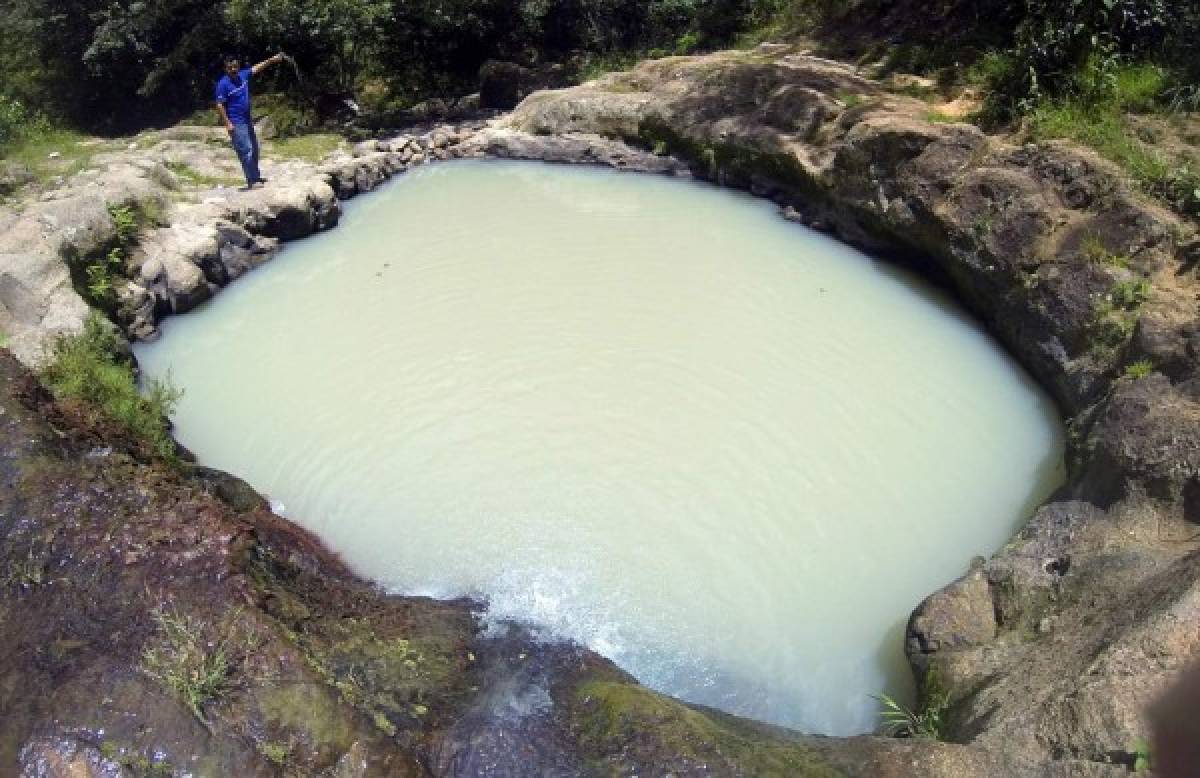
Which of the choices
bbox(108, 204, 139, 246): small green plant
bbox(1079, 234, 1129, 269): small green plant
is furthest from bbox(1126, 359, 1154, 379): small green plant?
bbox(108, 204, 139, 246): small green plant

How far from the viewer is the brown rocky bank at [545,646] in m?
3.61

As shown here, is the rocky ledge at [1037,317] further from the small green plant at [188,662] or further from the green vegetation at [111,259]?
the green vegetation at [111,259]

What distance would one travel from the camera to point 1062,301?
7.00 metres

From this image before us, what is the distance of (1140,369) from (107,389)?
755 centimetres

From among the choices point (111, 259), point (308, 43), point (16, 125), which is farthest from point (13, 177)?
point (308, 43)

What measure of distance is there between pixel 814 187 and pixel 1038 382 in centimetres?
378

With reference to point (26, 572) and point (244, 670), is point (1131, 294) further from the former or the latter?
point (26, 572)

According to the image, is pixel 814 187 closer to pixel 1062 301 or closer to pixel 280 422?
pixel 1062 301

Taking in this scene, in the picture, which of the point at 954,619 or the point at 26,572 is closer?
the point at 26,572

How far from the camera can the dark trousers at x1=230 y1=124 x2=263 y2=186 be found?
10430mm

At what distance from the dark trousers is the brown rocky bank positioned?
278cm

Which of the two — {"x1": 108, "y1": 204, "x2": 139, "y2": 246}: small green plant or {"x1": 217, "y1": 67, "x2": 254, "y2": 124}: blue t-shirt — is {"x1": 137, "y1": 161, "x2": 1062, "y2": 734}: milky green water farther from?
{"x1": 217, "y1": 67, "x2": 254, "y2": 124}: blue t-shirt

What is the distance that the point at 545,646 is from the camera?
15.1 feet

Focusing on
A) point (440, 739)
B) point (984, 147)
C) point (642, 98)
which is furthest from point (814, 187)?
point (440, 739)
